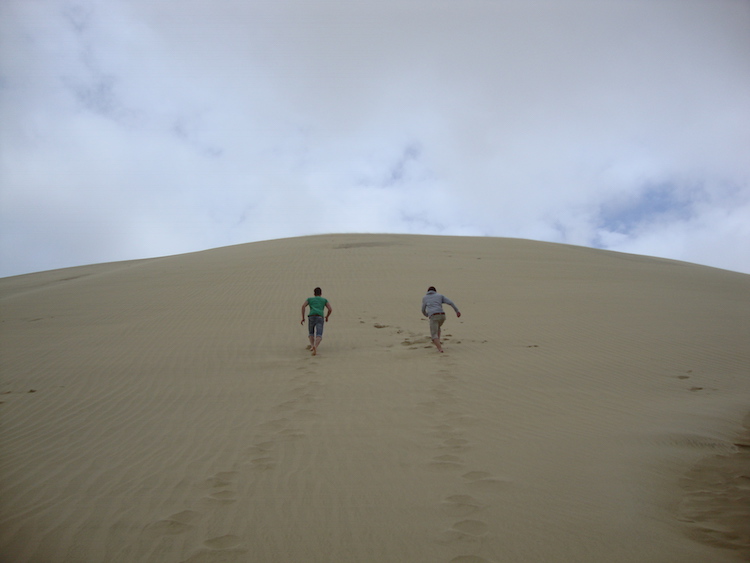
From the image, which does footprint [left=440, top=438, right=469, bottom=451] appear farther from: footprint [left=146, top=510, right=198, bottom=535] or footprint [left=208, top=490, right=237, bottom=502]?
footprint [left=146, top=510, right=198, bottom=535]

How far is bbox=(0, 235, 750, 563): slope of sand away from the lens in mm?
3123

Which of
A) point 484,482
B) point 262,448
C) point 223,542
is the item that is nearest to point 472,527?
point 484,482

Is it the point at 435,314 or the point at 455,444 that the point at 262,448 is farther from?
the point at 435,314

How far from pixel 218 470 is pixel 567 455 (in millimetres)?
3196

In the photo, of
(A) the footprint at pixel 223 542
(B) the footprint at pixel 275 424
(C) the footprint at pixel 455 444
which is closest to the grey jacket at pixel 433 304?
(B) the footprint at pixel 275 424

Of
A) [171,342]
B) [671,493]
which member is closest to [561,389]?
[671,493]

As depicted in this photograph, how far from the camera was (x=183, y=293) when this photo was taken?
604 inches

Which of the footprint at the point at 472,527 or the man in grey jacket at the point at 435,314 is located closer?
the footprint at the point at 472,527

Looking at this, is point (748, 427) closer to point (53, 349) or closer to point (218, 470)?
point (218, 470)

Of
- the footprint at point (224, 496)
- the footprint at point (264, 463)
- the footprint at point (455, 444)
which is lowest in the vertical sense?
the footprint at point (224, 496)

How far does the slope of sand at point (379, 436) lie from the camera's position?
3.12 m

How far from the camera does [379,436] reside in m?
4.96

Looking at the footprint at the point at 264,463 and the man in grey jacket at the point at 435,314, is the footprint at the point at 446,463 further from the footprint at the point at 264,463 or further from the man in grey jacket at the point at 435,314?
the man in grey jacket at the point at 435,314

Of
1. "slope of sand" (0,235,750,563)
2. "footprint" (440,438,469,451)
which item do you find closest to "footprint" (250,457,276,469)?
"slope of sand" (0,235,750,563)
